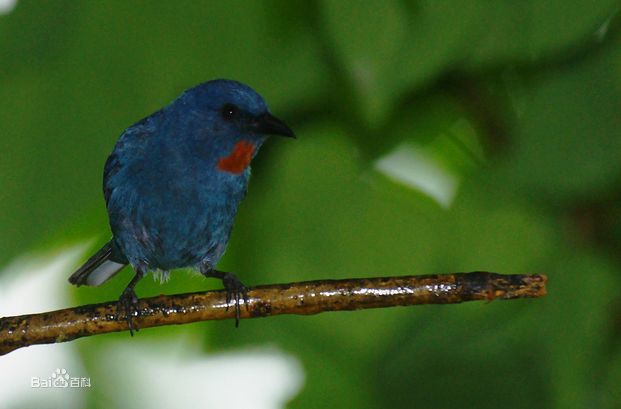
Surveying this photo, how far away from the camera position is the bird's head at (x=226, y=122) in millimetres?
1046

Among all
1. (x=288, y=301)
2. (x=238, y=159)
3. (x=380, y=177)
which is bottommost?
(x=288, y=301)

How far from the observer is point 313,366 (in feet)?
3.31

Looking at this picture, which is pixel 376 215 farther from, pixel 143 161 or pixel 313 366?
pixel 143 161

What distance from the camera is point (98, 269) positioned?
1.14 m

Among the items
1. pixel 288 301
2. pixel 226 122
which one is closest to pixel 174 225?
pixel 226 122

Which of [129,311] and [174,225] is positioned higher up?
[174,225]

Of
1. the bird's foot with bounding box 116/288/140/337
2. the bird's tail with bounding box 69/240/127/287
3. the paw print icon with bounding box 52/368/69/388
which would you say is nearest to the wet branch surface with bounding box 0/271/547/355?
the bird's foot with bounding box 116/288/140/337

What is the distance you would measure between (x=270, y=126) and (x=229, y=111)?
137mm

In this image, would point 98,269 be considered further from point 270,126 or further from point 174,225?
point 270,126

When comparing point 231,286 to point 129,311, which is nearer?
point 129,311

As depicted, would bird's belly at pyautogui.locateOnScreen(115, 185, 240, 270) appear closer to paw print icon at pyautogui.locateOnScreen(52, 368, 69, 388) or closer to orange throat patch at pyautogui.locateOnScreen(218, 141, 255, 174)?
orange throat patch at pyautogui.locateOnScreen(218, 141, 255, 174)

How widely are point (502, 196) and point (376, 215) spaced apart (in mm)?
145

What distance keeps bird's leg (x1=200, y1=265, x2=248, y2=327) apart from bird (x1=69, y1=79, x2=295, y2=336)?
0.07 feet

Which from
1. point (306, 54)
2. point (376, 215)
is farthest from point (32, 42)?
point (376, 215)
